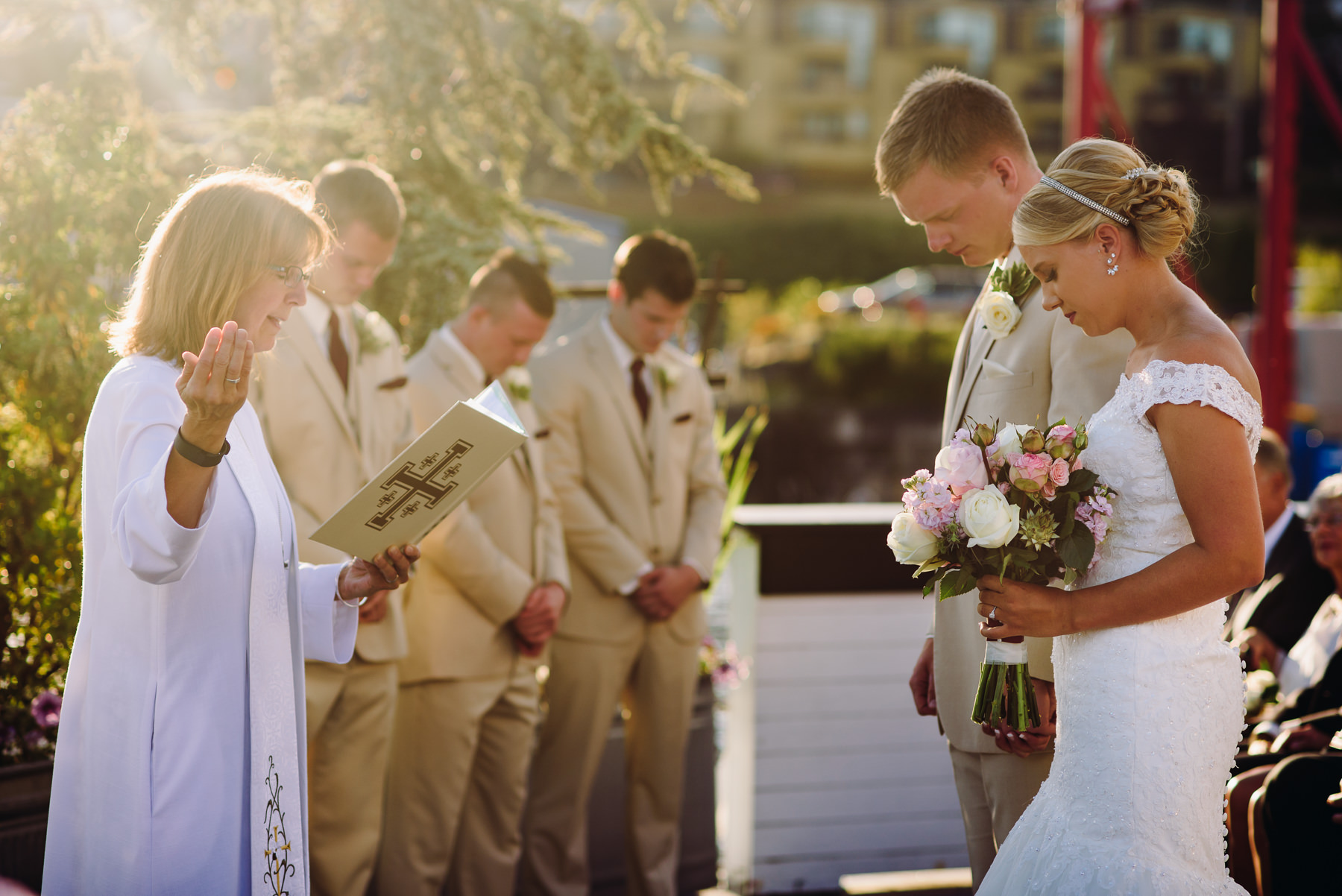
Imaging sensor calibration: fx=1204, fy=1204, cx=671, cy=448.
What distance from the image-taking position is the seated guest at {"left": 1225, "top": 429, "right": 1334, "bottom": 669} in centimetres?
399

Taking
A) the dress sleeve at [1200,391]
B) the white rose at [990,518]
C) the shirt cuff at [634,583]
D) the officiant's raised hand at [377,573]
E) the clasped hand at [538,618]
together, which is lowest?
the clasped hand at [538,618]

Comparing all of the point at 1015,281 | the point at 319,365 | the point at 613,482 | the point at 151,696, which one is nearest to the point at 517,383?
the point at 613,482

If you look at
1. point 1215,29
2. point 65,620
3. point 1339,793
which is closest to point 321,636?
point 65,620

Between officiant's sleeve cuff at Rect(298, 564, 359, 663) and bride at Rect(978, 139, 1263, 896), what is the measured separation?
128 centimetres

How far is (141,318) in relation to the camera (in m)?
2.12

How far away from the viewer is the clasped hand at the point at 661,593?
4.00 m

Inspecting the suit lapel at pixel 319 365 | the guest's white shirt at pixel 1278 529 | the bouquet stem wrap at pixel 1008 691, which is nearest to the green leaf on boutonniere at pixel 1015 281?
the bouquet stem wrap at pixel 1008 691

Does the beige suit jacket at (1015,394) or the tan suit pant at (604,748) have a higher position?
the beige suit jacket at (1015,394)

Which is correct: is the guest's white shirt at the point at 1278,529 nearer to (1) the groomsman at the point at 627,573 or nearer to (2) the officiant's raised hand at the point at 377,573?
(1) the groomsman at the point at 627,573

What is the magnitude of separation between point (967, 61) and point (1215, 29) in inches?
301

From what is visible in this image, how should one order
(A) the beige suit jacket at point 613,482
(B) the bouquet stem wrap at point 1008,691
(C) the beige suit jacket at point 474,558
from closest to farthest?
(B) the bouquet stem wrap at point 1008,691 < (C) the beige suit jacket at point 474,558 < (A) the beige suit jacket at point 613,482

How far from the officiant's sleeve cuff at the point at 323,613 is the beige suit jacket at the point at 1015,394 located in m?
1.25

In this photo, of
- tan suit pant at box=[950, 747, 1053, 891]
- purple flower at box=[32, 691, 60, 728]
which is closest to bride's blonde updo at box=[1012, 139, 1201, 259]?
tan suit pant at box=[950, 747, 1053, 891]

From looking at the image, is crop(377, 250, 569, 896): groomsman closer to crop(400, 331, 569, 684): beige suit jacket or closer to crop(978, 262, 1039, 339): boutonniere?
crop(400, 331, 569, 684): beige suit jacket
